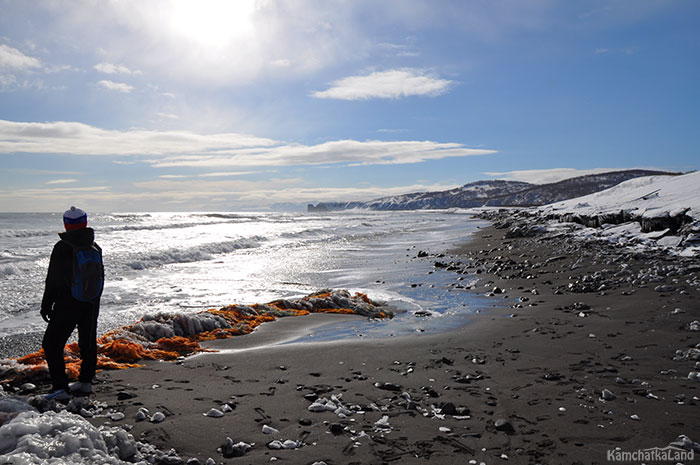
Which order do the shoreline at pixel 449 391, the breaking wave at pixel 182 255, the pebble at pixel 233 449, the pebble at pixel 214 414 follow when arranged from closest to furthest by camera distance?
the pebble at pixel 233 449 → the shoreline at pixel 449 391 → the pebble at pixel 214 414 → the breaking wave at pixel 182 255

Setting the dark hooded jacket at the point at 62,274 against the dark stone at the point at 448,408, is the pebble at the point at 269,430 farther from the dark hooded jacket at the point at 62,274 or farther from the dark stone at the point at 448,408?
the dark hooded jacket at the point at 62,274

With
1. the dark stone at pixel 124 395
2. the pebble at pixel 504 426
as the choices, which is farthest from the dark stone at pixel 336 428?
the dark stone at pixel 124 395

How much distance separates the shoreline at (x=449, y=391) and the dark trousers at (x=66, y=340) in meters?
0.33

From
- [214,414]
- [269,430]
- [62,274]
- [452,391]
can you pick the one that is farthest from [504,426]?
[62,274]

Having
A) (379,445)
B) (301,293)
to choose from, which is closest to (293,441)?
(379,445)

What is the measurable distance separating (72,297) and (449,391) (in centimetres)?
453

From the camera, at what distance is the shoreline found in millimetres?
3357

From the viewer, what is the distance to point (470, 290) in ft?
38.8

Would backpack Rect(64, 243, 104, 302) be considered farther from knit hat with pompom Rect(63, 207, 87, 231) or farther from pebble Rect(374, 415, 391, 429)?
pebble Rect(374, 415, 391, 429)

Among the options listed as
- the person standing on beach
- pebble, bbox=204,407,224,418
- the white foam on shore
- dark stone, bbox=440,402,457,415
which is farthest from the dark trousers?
dark stone, bbox=440,402,457,415

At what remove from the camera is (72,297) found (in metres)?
4.50

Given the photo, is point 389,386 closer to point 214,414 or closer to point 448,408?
point 448,408

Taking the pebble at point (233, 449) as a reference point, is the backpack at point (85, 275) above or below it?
above

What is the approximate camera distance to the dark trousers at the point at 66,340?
4277 millimetres
